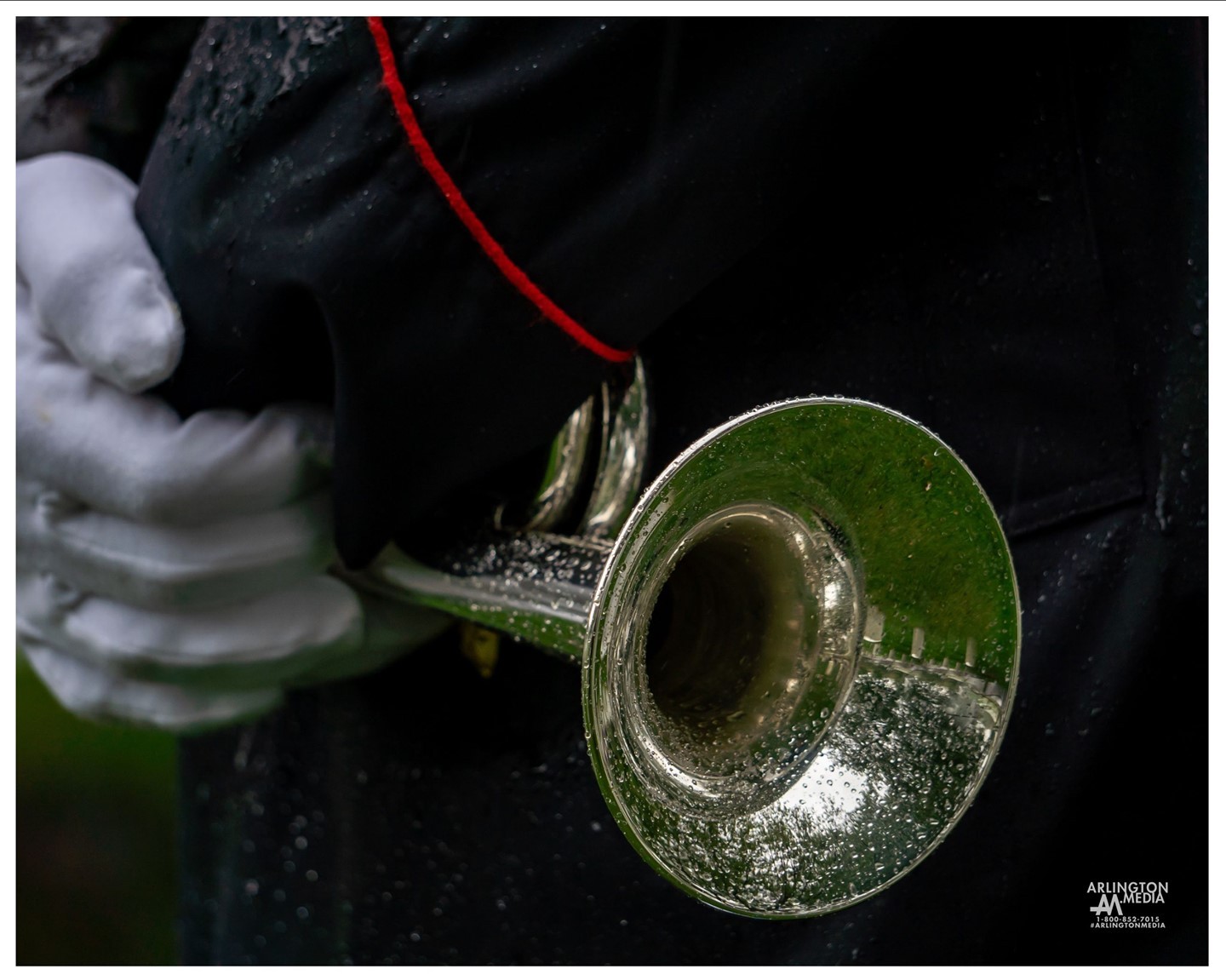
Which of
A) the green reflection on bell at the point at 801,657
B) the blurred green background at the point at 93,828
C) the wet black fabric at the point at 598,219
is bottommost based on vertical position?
the blurred green background at the point at 93,828

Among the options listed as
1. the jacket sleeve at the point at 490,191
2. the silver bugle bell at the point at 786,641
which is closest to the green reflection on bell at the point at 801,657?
the silver bugle bell at the point at 786,641

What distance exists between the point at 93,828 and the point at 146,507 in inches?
76.5

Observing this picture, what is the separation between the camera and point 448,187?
0.60m

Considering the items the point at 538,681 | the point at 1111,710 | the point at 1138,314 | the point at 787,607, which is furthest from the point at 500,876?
the point at 1138,314

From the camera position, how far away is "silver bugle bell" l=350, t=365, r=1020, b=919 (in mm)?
572

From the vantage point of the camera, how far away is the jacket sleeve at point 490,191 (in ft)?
1.96

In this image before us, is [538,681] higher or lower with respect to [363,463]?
lower

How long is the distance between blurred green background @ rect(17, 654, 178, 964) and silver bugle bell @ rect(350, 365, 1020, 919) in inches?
74.8

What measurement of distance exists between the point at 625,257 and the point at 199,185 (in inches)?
9.6

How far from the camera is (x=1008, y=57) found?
67cm

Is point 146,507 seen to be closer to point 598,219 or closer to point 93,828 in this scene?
point 598,219

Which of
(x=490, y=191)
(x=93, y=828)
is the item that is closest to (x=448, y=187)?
(x=490, y=191)

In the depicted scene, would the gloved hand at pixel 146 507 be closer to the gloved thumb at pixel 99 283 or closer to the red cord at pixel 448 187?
the gloved thumb at pixel 99 283

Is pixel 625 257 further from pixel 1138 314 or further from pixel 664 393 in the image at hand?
pixel 1138 314
